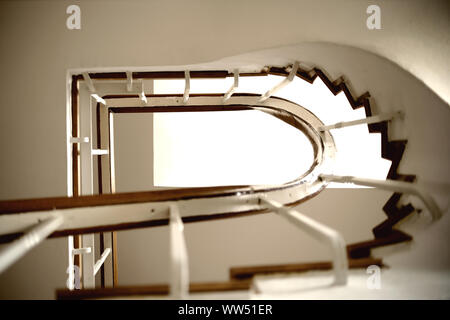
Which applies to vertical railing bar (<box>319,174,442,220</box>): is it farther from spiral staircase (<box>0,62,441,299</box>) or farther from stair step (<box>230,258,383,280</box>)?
stair step (<box>230,258,383,280</box>)

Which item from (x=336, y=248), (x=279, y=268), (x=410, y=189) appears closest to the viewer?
(x=336, y=248)

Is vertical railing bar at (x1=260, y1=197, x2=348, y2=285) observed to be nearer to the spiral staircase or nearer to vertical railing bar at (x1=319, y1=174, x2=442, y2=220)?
the spiral staircase

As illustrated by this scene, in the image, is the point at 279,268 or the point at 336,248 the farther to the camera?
the point at 279,268

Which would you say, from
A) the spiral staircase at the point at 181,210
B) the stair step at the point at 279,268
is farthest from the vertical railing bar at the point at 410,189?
the stair step at the point at 279,268

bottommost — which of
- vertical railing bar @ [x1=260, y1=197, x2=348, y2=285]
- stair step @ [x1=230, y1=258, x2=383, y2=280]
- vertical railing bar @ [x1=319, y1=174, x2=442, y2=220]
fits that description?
stair step @ [x1=230, y1=258, x2=383, y2=280]

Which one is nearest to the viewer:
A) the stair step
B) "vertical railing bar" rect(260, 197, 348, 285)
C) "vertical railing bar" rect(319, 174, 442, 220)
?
"vertical railing bar" rect(260, 197, 348, 285)

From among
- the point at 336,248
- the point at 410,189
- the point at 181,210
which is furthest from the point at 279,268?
the point at 410,189

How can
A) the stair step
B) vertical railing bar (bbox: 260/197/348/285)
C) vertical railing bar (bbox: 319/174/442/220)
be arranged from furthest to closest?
vertical railing bar (bbox: 319/174/442/220), the stair step, vertical railing bar (bbox: 260/197/348/285)

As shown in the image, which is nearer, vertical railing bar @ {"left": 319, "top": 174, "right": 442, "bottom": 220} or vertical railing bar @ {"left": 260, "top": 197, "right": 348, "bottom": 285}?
vertical railing bar @ {"left": 260, "top": 197, "right": 348, "bottom": 285}

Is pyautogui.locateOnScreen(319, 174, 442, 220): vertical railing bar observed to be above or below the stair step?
above

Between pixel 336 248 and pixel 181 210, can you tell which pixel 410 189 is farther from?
pixel 181 210

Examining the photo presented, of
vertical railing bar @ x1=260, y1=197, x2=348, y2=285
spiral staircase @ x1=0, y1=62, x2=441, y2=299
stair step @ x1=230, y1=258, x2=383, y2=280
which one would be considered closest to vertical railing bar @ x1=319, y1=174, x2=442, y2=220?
spiral staircase @ x1=0, y1=62, x2=441, y2=299
